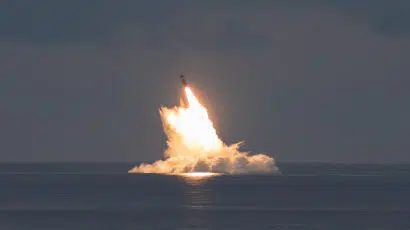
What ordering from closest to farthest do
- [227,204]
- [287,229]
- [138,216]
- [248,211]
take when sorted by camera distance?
1. [287,229]
2. [138,216]
3. [248,211]
4. [227,204]

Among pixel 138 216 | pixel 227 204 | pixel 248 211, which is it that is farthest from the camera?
pixel 227 204

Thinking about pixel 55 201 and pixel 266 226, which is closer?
pixel 266 226

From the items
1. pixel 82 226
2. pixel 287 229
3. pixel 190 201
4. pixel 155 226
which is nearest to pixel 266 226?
pixel 287 229

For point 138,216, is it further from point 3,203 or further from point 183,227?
point 3,203

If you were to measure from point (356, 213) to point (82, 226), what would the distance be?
4455 cm

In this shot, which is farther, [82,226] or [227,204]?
[227,204]

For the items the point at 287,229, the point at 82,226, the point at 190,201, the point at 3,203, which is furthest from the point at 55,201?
the point at 287,229

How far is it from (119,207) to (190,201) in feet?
67.8

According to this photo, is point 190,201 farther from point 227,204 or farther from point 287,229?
point 287,229

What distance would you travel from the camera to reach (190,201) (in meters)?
199

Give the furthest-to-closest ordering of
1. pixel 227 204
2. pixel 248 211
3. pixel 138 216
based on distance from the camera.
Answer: pixel 227 204, pixel 248 211, pixel 138 216

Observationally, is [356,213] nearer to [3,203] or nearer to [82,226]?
[82,226]

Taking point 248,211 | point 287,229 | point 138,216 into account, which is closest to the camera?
point 287,229

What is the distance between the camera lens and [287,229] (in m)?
140
